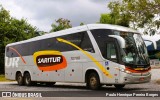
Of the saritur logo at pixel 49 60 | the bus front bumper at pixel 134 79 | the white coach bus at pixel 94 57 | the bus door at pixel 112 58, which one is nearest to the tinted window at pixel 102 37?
the white coach bus at pixel 94 57

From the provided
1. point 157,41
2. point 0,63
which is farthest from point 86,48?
point 157,41

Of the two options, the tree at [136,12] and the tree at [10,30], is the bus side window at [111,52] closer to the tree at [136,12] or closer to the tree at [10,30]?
the tree at [136,12]

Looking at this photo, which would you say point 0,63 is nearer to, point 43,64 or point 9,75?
point 9,75

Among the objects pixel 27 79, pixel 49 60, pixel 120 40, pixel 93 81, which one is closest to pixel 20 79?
pixel 27 79

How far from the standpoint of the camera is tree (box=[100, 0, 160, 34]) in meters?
25.5

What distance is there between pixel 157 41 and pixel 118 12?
51.5 m

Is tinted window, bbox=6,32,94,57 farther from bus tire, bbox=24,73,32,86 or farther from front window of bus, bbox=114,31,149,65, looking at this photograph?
front window of bus, bbox=114,31,149,65

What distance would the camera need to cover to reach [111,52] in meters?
19.2

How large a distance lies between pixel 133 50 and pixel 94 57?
2162mm

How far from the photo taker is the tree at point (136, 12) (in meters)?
25.5

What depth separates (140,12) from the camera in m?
26.1

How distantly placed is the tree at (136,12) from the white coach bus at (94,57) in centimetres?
560

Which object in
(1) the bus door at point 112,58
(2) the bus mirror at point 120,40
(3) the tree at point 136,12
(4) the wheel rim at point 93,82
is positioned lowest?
(4) the wheel rim at point 93,82

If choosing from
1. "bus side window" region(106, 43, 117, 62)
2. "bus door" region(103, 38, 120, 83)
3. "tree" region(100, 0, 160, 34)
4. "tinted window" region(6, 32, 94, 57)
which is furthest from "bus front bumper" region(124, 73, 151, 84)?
"tree" region(100, 0, 160, 34)
